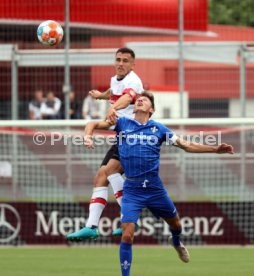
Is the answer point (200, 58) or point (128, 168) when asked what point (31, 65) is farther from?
point (128, 168)

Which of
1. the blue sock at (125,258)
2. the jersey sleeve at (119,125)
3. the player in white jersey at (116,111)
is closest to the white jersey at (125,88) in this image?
the player in white jersey at (116,111)

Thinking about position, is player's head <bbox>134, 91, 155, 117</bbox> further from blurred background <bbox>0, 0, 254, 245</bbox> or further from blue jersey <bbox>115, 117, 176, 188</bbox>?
blurred background <bbox>0, 0, 254, 245</bbox>

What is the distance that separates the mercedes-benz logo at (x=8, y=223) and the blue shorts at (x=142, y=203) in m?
5.39

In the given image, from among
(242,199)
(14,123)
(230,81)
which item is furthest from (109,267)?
(230,81)

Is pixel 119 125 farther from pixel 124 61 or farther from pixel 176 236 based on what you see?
pixel 176 236

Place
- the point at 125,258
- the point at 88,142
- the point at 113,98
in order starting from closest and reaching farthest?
1. the point at 88,142
2. the point at 125,258
3. the point at 113,98

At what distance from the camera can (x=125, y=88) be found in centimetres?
1323

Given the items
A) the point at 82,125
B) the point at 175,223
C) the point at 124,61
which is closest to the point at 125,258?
the point at 175,223

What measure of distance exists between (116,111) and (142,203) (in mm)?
1120

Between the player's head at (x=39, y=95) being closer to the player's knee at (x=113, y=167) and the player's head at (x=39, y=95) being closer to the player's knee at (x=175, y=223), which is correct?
the player's knee at (x=113, y=167)

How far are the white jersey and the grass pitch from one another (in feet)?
6.44

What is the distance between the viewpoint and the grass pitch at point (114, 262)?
13.9 metres

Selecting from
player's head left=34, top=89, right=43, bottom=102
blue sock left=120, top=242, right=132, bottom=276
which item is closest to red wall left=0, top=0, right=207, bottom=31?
player's head left=34, top=89, right=43, bottom=102

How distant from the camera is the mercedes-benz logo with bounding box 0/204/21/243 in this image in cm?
1805
